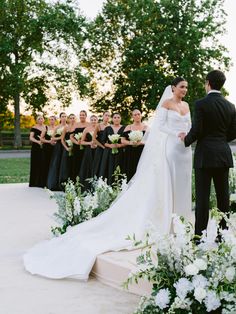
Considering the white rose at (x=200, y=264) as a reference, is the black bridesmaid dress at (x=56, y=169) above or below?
below

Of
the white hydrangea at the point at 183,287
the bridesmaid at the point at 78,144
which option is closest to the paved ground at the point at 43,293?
the white hydrangea at the point at 183,287

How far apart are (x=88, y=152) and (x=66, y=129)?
1.05 m

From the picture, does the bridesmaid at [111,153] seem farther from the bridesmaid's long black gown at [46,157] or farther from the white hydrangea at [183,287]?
the white hydrangea at [183,287]

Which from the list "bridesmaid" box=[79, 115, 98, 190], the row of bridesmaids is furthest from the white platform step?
"bridesmaid" box=[79, 115, 98, 190]

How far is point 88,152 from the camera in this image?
41.3 feet

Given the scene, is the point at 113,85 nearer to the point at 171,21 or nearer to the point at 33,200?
the point at 171,21

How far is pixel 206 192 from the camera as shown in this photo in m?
6.27

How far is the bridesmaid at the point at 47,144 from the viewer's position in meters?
14.0

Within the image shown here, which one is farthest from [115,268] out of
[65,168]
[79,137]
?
[65,168]

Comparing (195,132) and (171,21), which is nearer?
(195,132)

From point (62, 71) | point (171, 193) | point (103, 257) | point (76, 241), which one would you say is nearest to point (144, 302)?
point (103, 257)

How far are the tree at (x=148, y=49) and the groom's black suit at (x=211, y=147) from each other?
31.9m

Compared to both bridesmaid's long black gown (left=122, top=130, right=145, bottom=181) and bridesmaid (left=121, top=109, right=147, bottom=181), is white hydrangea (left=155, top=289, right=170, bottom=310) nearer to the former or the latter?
bridesmaid (left=121, top=109, right=147, bottom=181)

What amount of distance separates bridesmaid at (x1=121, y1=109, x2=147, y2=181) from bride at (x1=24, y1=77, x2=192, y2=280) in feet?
12.4
